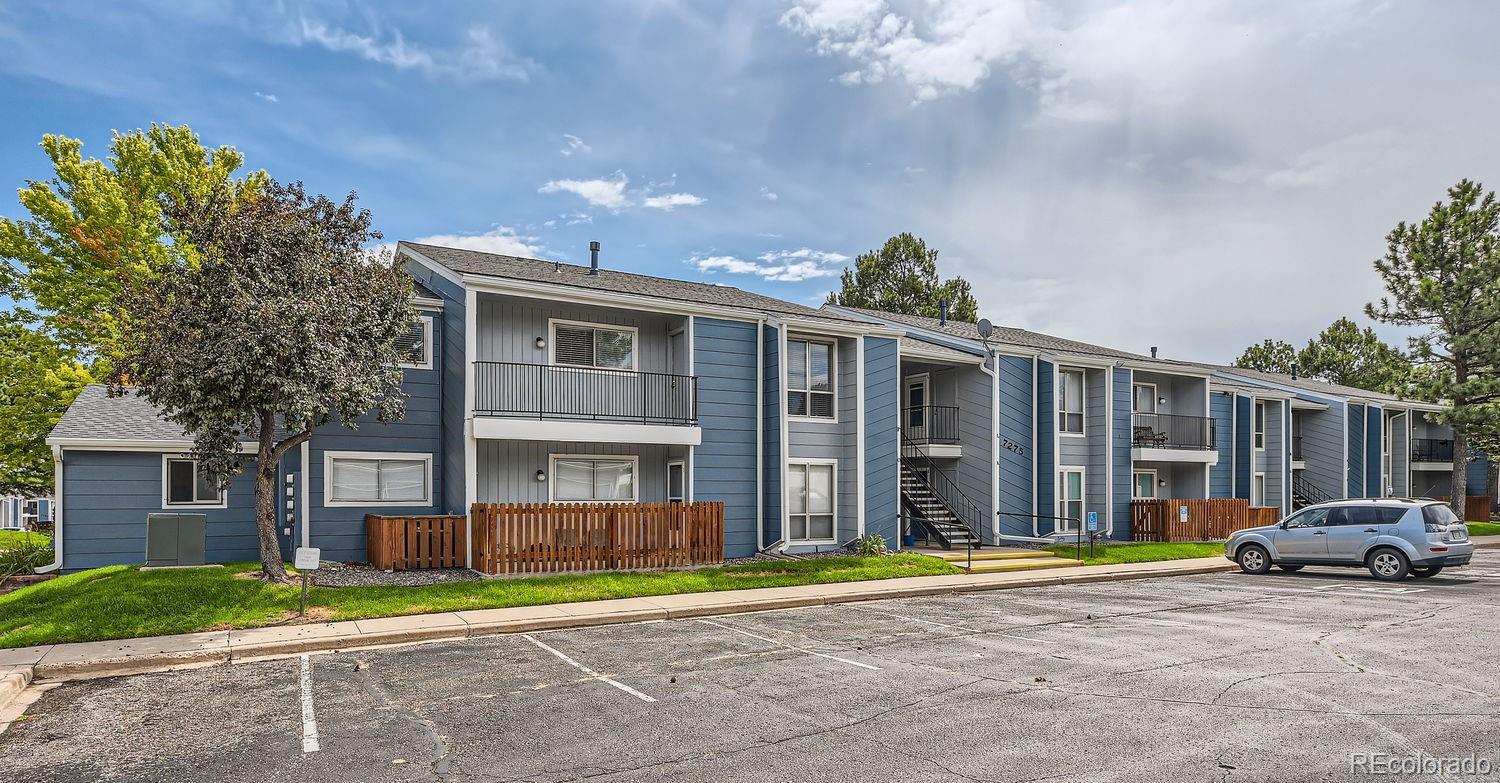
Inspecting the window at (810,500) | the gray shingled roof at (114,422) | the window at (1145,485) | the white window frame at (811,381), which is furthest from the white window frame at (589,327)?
the window at (1145,485)

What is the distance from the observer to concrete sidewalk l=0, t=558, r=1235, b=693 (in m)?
9.55

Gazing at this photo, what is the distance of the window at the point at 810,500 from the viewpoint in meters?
19.9

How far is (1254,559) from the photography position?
64.8ft

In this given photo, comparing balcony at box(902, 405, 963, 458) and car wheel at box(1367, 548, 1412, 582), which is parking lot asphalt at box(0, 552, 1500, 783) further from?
balcony at box(902, 405, 963, 458)

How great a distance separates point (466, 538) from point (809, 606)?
681cm

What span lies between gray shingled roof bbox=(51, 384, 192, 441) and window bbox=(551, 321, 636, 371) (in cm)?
723

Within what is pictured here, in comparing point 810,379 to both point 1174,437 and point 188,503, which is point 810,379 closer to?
point 188,503

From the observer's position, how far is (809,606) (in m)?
14.3

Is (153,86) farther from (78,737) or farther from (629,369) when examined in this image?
(78,737)

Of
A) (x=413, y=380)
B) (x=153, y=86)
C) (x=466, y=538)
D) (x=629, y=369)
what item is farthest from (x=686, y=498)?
(x=153, y=86)

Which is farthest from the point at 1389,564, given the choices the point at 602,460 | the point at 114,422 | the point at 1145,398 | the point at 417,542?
the point at 114,422

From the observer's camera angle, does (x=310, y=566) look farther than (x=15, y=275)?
No

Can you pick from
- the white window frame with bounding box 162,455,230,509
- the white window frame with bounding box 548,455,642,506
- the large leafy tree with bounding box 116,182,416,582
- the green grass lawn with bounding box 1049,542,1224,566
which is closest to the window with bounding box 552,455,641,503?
the white window frame with bounding box 548,455,642,506

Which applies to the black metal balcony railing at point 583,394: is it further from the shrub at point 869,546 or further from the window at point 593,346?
the shrub at point 869,546
